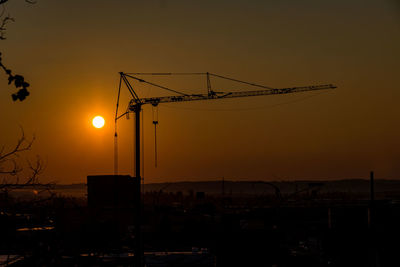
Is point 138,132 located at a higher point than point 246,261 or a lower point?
higher

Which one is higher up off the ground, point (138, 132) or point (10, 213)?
point (138, 132)

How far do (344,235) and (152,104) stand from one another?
82.4 m

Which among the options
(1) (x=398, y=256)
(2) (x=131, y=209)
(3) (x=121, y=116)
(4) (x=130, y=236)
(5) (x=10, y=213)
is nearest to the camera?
(5) (x=10, y=213)

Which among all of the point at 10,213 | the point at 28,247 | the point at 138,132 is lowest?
the point at 28,247

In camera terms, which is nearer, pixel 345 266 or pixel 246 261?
pixel 345 266

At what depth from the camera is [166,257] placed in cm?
3400

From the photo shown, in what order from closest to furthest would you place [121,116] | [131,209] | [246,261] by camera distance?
[246,261], [131,209], [121,116]

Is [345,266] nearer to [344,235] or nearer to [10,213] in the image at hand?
[344,235]

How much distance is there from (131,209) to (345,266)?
67720mm

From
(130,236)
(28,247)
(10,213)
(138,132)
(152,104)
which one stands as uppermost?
(152,104)

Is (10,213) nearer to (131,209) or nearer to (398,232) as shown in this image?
(398,232)

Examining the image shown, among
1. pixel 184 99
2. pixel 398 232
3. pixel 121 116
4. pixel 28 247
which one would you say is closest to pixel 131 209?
pixel 121 116

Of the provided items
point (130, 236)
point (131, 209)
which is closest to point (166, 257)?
point (130, 236)

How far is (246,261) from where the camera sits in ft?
124
